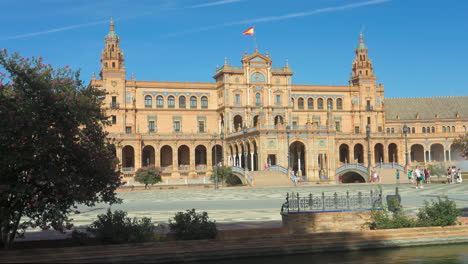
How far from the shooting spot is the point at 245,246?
44.3 ft

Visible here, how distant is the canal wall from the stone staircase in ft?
124

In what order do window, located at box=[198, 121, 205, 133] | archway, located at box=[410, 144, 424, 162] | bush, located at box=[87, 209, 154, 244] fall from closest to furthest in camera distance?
bush, located at box=[87, 209, 154, 244], window, located at box=[198, 121, 205, 133], archway, located at box=[410, 144, 424, 162]

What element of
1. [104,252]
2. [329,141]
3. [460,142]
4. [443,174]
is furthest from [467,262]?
[443,174]

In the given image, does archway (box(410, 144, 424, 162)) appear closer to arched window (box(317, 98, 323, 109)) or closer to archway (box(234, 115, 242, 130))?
arched window (box(317, 98, 323, 109))

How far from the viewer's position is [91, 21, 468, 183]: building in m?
63.0

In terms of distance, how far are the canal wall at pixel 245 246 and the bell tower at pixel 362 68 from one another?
231 ft

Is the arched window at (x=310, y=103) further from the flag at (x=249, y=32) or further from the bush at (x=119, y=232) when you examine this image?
the bush at (x=119, y=232)

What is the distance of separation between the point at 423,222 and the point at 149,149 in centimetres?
6173

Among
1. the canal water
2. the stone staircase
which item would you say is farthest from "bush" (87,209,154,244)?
the stone staircase

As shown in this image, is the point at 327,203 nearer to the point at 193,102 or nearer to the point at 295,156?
the point at 295,156

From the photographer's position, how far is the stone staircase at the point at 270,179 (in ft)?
173

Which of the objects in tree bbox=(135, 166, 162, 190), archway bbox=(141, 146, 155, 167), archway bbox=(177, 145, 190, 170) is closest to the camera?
tree bbox=(135, 166, 162, 190)

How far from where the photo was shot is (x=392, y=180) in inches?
2254

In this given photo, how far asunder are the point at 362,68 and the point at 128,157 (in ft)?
128
